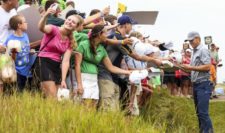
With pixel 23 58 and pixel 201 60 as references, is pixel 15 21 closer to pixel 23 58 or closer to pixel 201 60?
pixel 23 58

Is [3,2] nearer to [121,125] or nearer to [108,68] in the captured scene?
[108,68]

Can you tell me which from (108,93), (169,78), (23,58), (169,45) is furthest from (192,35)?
(169,78)

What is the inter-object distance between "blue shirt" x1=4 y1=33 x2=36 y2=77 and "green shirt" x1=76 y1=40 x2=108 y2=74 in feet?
2.32

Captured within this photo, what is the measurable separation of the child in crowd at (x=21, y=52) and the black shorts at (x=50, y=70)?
0.76 ft

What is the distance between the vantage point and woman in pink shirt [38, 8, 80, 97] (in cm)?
719

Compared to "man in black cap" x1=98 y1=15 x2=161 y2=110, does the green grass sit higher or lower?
lower

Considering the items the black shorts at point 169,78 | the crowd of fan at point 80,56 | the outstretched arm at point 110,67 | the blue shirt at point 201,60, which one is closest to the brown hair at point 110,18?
the crowd of fan at point 80,56

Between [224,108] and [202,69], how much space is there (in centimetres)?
598

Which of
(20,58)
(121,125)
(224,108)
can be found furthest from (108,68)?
(224,108)

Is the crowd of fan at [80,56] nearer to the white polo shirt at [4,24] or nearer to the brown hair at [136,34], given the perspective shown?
the white polo shirt at [4,24]

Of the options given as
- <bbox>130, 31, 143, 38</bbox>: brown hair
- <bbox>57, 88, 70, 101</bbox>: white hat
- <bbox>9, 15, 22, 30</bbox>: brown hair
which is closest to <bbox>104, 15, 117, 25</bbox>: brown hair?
<bbox>130, 31, 143, 38</bbox>: brown hair

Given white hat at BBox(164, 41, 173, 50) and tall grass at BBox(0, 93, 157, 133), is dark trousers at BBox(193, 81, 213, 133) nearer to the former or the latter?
white hat at BBox(164, 41, 173, 50)

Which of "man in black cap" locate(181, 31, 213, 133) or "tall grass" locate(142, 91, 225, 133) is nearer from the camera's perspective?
"tall grass" locate(142, 91, 225, 133)

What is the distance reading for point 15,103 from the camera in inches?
251
